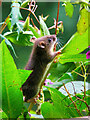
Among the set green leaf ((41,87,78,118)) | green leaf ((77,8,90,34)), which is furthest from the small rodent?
green leaf ((77,8,90,34))

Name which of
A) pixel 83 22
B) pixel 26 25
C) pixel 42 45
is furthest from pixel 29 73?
pixel 42 45

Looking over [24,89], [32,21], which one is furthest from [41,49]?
[24,89]

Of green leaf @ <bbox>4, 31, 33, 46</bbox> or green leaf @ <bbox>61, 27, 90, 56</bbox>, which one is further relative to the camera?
green leaf @ <bbox>4, 31, 33, 46</bbox>

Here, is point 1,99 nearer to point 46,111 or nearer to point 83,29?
point 46,111

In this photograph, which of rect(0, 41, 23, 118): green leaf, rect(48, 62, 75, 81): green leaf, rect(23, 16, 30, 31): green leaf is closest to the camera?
rect(0, 41, 23, 118): green leaf

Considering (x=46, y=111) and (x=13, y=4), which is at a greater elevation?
(x=13, y=4)

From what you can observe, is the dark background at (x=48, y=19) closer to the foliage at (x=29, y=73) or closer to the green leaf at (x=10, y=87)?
the foliage at (x=29, y=73)

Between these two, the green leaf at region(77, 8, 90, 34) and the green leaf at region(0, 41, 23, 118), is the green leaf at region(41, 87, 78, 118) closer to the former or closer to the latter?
the green leaf at region(0, 41, 23, 118)
